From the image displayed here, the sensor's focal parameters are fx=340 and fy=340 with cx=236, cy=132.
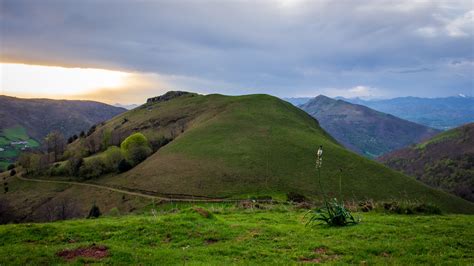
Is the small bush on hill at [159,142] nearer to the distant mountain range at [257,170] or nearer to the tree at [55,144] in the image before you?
the distant mountain range at [257,170]

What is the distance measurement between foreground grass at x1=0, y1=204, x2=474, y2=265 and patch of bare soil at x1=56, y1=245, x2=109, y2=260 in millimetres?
376

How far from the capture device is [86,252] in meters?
16.9

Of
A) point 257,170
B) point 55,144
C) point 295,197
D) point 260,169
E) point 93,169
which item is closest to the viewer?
point 295,197

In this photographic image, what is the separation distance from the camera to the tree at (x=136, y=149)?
119 meters

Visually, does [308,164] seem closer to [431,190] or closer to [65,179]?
[431,190]

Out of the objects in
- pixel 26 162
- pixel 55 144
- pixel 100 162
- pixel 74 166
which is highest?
pixel 55 144

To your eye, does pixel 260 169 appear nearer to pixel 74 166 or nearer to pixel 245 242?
pixel 245 242

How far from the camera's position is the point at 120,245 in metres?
18.3

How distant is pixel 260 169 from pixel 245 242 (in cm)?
7101

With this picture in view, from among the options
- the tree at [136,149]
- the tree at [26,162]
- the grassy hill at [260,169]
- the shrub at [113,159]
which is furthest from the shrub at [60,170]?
the grassy hill at [260,169]

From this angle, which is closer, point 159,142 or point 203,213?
point 203,213

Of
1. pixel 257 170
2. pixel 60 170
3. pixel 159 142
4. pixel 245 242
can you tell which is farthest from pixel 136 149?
pixel 245 242

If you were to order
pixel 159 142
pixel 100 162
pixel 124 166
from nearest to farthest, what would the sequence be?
pixel 124 166, pixel 100 162, pixel 159 142

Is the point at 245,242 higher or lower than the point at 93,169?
higher
